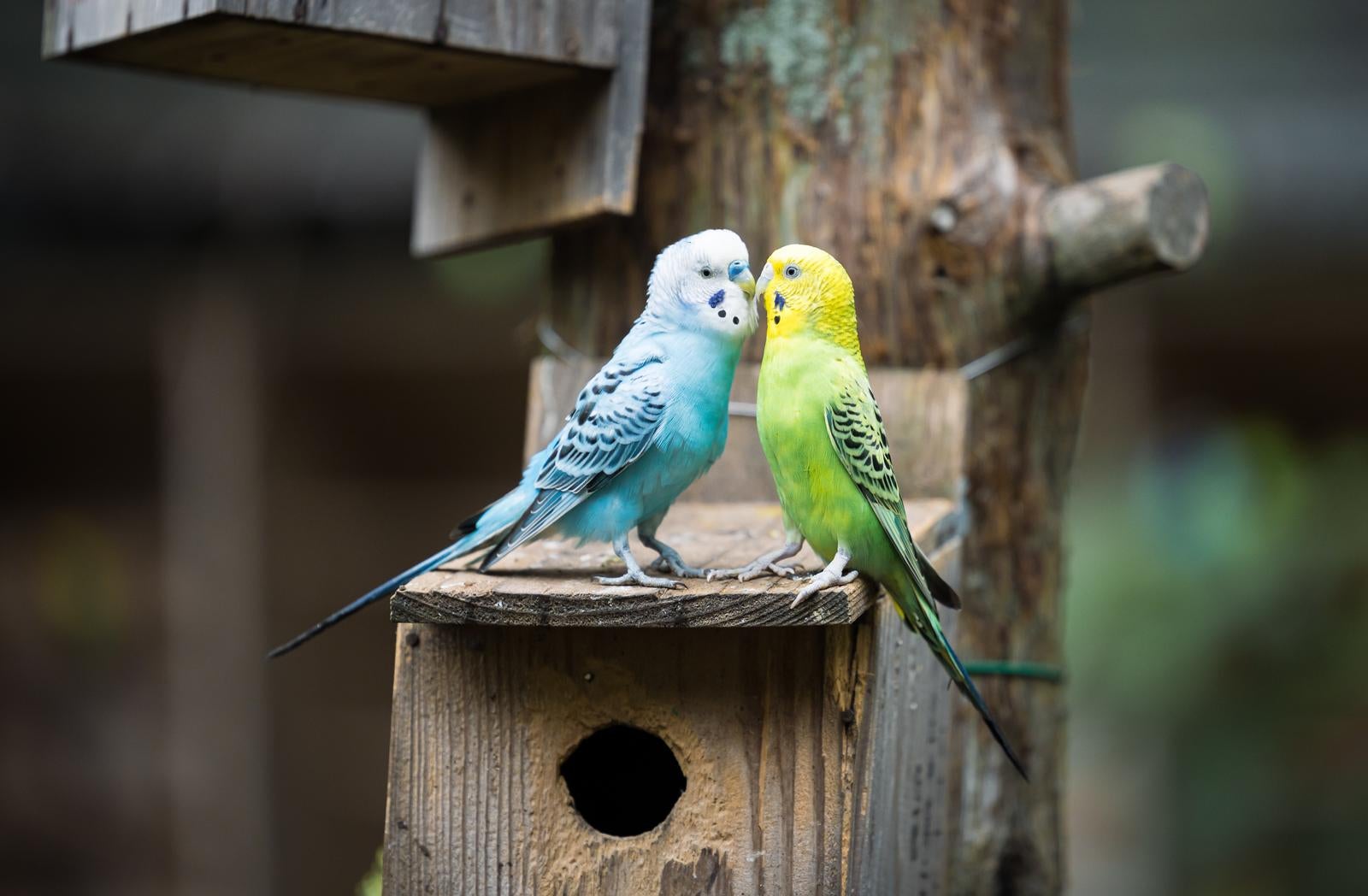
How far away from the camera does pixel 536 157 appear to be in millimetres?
2934

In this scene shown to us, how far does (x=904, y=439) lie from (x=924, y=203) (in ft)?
1.65

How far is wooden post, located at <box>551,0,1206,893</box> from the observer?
2.94 meters

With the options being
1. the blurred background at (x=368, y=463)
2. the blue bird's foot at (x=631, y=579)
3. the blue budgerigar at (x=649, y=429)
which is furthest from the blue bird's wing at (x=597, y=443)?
the blurred background at (x=368, y=463)

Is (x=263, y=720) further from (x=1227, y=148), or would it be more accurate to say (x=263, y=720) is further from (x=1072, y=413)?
(x=1227, y=148)

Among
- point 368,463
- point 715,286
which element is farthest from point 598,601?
point 368,463

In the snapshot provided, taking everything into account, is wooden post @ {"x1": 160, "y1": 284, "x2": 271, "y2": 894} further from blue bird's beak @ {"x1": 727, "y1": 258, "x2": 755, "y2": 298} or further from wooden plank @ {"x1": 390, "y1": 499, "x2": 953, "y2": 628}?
blue bird's beak @ {"x1": 727, "y1": 258, "x2": 755, "y2": 298}

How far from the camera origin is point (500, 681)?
2.07m

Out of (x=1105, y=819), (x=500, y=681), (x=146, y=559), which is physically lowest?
(x=1105, y=819)

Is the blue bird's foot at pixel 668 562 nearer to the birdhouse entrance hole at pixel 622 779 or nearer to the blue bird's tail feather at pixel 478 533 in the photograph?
the blue bird's tail feather at pixel 478 533

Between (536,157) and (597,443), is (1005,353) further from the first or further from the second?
(597,443)

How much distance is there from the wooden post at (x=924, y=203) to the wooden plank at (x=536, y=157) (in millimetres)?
227

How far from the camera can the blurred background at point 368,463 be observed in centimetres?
471

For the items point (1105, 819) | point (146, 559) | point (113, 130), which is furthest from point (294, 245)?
point (1105, 819)

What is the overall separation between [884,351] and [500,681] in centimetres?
126
